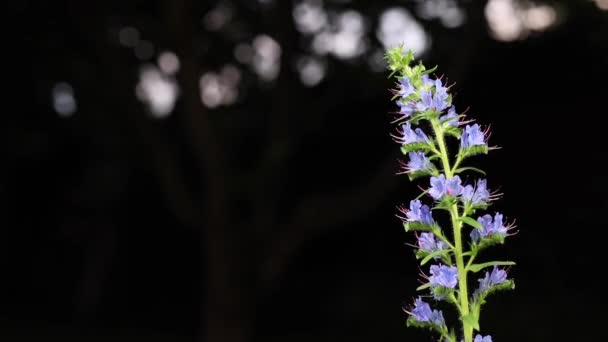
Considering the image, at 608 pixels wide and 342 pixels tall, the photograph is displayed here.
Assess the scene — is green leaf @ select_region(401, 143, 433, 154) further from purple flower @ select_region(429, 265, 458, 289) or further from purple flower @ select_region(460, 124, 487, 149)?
purple flower @ select_region(429, 265, 458, 289)

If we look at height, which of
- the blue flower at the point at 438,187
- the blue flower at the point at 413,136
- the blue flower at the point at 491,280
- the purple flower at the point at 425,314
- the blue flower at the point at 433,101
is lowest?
the purple flower at the point at 425,314

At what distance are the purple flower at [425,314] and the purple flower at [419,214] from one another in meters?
0.18

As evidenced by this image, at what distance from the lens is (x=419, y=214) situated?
5.82 ft

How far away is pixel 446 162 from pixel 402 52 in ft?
1.00

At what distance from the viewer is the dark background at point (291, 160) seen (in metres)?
9.20

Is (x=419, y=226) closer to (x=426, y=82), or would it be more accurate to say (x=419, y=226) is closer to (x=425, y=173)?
(x=425, y=173)

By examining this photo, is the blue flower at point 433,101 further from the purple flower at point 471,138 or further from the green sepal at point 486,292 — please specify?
the green sepal at point 486,292

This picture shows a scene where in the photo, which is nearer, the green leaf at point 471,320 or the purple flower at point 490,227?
the green leaf at point 471,320

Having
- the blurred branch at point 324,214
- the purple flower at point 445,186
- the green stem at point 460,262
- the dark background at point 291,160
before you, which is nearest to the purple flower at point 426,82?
the green stem at point 460,262

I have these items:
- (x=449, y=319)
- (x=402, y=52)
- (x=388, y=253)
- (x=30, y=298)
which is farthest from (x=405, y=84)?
(x=30, y=298)

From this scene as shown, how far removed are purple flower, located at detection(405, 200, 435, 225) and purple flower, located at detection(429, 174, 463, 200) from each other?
6cm

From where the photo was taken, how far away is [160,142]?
9.51m

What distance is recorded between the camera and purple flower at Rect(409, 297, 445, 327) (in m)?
1.78

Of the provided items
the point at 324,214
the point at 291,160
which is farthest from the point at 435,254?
the point at 291,160
